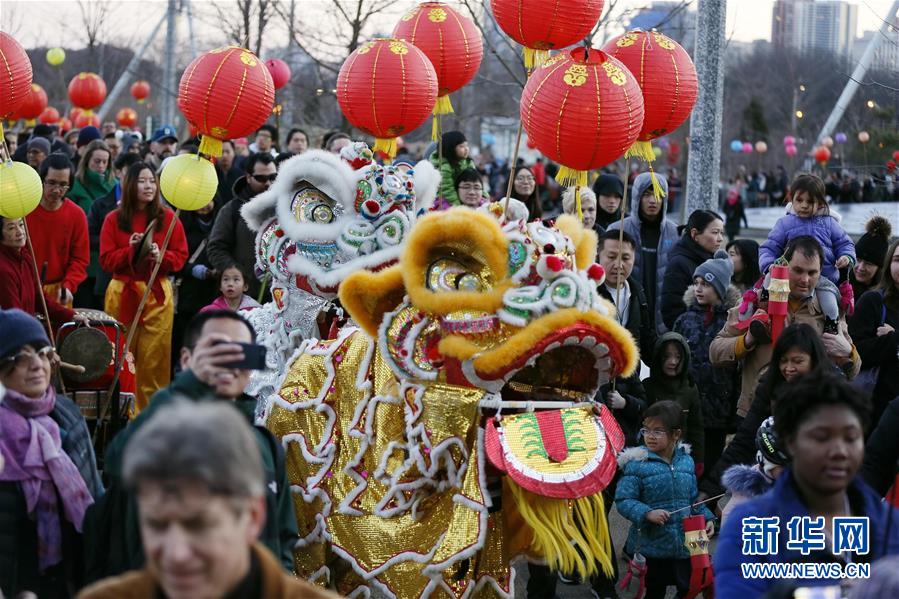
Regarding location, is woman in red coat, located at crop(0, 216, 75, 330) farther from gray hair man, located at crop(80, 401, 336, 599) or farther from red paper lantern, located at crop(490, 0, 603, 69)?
gray hair man, located at crop(80, 401, 336, 599)

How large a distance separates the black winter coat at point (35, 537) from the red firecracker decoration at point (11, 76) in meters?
3.06

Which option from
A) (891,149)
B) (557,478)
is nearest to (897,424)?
(557,478)

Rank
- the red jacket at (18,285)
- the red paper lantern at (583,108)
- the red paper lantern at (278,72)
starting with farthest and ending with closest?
the red paper lantern at (278,72) → the red jacket at (18,285) → the red paper lantern at (583,108)

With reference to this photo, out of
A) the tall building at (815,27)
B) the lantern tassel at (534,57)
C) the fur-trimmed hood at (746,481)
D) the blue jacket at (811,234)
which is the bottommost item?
the fur-trimmed hood at (746,481)

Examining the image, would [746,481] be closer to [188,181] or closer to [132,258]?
[188,181]

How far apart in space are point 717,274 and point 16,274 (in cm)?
383

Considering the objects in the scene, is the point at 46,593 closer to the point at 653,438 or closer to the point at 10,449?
the point at 10,449

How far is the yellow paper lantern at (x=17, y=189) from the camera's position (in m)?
6.61

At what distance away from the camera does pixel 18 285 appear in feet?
24.0

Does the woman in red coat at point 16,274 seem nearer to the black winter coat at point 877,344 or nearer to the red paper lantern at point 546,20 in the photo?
the red paper lantern at point 546,20

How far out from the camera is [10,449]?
159 inches

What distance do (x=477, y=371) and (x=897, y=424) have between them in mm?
1495

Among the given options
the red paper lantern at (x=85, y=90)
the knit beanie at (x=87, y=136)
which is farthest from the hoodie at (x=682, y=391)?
the red paper lantern at (x=85, y=90)

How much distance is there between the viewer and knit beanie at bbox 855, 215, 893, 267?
816 centimetres
